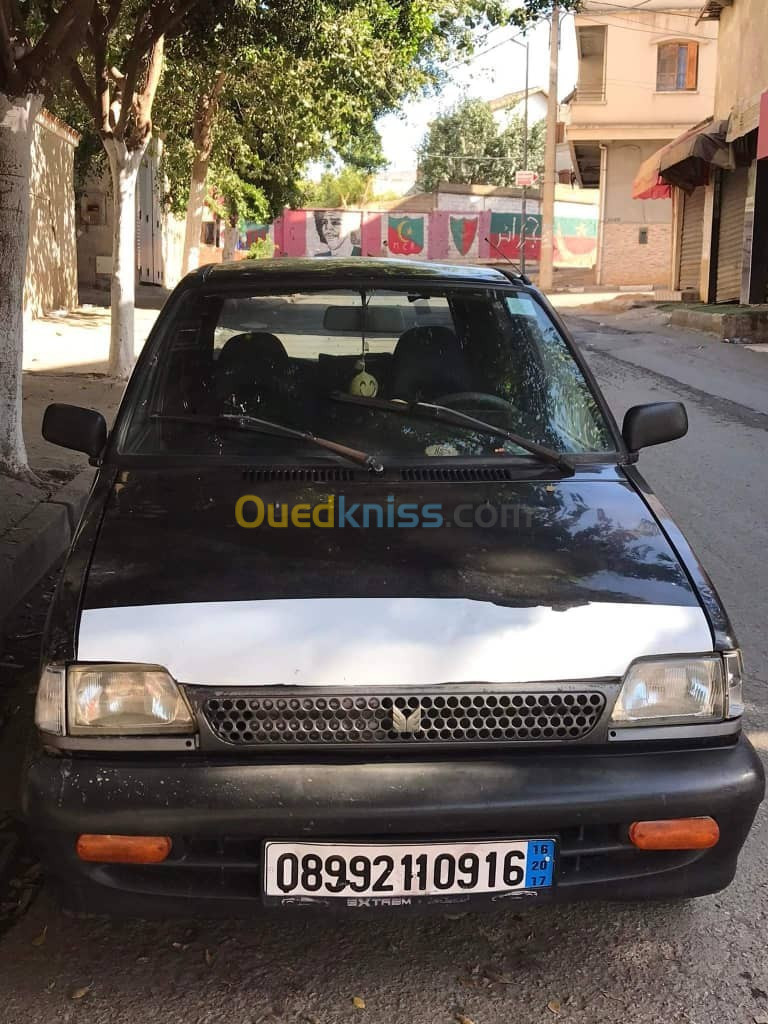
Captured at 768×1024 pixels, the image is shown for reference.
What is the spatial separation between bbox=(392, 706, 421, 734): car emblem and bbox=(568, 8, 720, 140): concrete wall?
3449 centimetres

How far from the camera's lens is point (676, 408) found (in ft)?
11.0

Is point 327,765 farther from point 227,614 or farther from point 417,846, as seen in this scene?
point 227,614

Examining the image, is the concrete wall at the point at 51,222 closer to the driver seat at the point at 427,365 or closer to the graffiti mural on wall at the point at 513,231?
the driver seat at the point at 427,365

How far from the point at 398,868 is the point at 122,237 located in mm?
10588

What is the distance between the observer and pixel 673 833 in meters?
2.21

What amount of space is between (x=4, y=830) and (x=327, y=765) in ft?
4.34

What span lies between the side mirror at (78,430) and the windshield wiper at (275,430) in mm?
169

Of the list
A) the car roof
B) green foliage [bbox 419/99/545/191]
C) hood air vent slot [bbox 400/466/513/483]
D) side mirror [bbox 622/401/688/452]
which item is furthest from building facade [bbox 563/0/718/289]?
hood air vent slot [bbox 400/466/513/483]

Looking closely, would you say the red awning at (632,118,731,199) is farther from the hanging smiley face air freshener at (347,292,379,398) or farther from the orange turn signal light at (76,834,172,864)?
the orange turn signal light at (76,834,172,864)

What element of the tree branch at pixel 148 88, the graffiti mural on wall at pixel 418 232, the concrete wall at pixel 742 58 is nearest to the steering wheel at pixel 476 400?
the tree branch at pixel 148 88

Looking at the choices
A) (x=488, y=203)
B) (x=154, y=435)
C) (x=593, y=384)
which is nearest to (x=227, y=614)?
(x=154, y=435)

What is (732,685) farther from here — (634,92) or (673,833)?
(634,92)

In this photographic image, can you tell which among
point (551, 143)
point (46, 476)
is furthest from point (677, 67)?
point (46, 476)

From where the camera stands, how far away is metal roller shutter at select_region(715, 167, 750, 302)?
2267 cm
